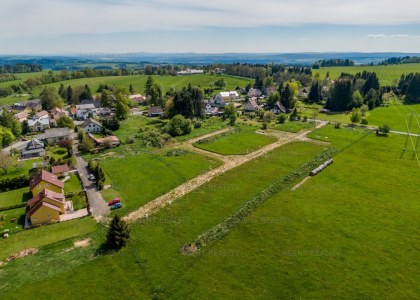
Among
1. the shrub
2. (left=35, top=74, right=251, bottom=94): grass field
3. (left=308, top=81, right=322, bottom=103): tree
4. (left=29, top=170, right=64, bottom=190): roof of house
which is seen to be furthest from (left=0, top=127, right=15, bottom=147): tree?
(left=308, top=81, right=322, bottom=103): tree

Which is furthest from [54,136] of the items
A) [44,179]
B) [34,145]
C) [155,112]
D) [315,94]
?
[315,94]

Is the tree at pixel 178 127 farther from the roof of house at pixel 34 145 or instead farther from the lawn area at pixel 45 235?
the lawn area at pixel 45 235

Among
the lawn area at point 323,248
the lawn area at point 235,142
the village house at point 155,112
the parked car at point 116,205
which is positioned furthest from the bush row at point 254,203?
the village house at point 155,112

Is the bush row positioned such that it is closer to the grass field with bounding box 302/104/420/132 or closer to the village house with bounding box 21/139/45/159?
the grass field with bounding box 302/104/420/132

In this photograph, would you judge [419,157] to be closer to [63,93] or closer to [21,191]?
[21,191]

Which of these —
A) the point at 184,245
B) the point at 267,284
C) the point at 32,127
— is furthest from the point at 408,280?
the point at 32,127

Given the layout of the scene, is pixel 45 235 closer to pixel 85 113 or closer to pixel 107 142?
pixel 107 142
